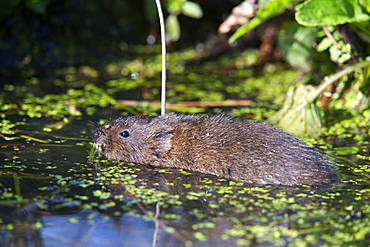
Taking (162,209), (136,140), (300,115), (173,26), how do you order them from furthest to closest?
(173,26) < (300,115) < (136,140) < (162,209)

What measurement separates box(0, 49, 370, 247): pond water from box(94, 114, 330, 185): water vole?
0.11 meters

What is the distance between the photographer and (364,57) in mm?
6297

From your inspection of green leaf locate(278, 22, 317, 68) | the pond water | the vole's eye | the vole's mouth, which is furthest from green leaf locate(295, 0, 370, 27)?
the vole's mouth

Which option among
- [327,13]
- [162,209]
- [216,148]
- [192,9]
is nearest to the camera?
[162,209]

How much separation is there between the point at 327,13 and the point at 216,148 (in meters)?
2.01

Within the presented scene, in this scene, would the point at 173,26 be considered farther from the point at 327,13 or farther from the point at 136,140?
the point at 136,140

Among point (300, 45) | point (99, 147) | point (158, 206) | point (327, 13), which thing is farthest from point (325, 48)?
point (158, 206)

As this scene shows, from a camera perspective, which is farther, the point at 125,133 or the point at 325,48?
the point at 325,48

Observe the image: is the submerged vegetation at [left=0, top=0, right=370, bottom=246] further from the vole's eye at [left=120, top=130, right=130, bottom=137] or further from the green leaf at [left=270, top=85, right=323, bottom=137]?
the vole's eye at [left=120, top=130, right=130, bottom=137]

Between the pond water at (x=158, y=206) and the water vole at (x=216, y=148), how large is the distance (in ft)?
0.36

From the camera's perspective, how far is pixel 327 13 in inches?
208

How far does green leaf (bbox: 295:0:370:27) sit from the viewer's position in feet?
17.1

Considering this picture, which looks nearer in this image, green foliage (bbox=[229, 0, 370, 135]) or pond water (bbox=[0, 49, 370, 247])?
pond water (bbox=[0, 49, 370, 247])

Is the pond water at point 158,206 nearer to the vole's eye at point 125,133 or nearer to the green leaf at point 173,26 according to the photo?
the vole's eye at point 125,133
